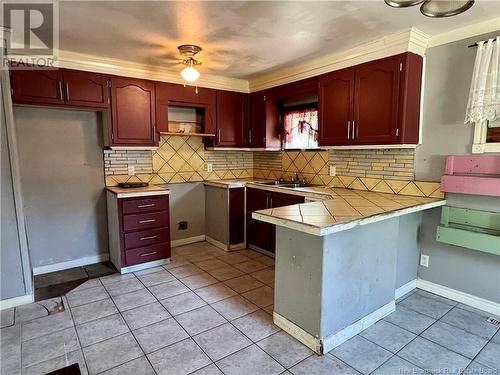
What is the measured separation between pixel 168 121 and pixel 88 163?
3.43 feet

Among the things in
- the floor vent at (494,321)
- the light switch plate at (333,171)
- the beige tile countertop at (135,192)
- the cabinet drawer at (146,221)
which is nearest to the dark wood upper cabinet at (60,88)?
the beige tile countertop at (135,192)

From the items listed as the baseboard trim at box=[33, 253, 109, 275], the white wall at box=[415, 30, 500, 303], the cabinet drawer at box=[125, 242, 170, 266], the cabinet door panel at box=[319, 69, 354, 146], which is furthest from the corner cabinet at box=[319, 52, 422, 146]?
the baseboard trim at box=[33, 253, 109, 275]

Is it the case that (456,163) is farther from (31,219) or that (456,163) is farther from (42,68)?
(31,219)

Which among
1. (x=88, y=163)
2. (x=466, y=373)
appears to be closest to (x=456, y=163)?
(x=466, y=373)

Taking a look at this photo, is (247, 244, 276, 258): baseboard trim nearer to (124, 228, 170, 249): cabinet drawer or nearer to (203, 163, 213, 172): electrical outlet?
(124, 228, 170, 249): cabinet drawer

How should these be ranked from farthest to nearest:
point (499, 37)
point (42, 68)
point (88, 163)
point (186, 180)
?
point (186, 180) < point (88, 163) < point (42, 68) < point (499, 37)

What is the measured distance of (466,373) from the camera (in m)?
1.76

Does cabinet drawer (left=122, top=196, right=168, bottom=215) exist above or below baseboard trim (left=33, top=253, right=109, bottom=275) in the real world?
above

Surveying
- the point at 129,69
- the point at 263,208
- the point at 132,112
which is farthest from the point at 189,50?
the point at 263,208

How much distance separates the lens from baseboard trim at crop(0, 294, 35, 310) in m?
2.49

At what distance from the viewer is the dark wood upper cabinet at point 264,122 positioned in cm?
403

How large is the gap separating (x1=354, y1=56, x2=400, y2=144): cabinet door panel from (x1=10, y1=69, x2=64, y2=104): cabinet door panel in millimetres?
2887

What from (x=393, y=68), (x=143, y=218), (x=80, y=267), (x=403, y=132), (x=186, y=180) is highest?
(x=393, y=68)

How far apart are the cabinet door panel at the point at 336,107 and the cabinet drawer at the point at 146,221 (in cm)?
194
